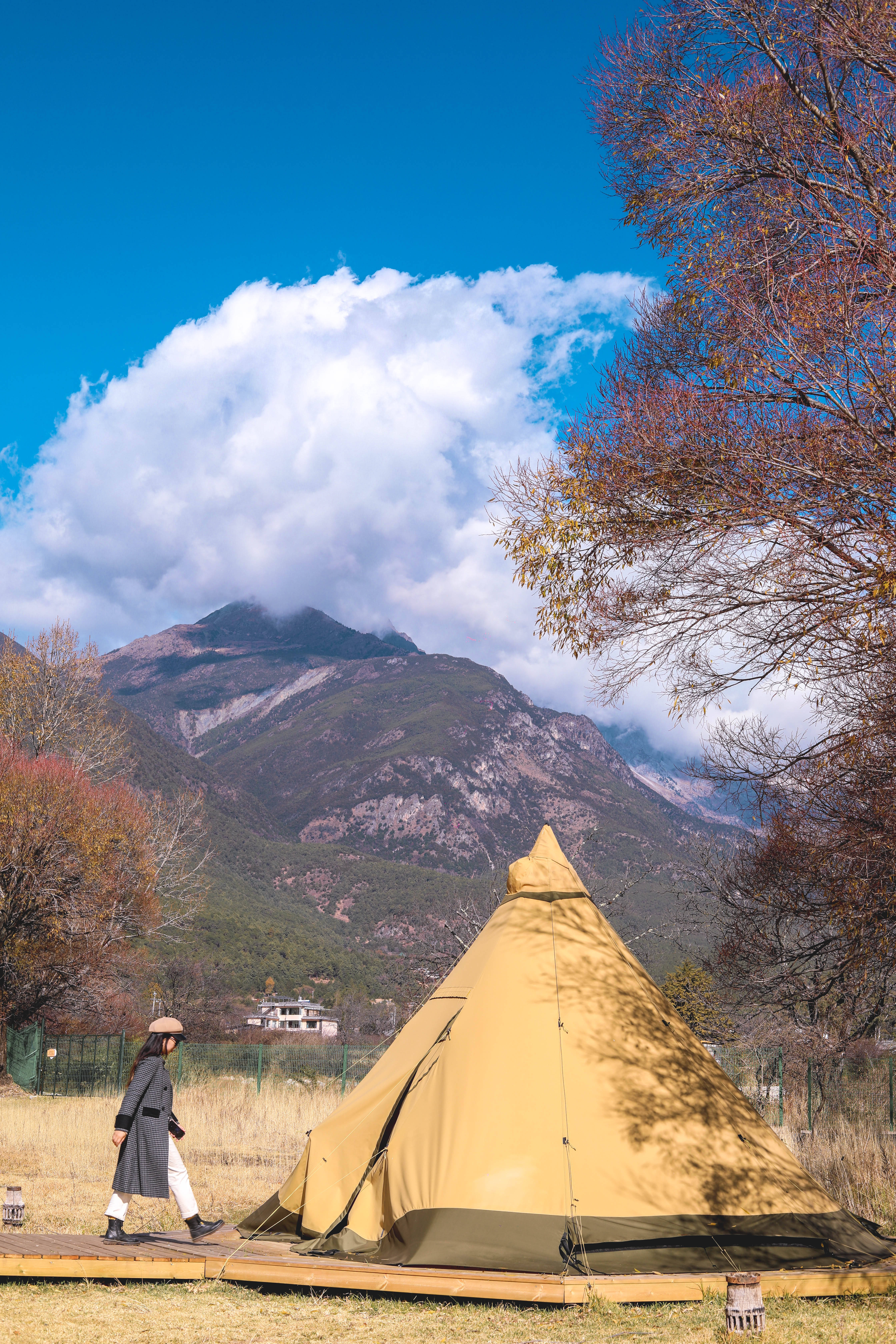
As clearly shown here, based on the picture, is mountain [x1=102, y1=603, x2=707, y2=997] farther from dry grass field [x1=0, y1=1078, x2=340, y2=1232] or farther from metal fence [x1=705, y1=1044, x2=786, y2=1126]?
dry grass field [x1=0, y1=1078, x2=340, y2=1232]

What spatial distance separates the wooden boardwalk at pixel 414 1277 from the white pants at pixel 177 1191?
1.68 feet

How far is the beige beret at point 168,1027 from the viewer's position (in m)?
8.50

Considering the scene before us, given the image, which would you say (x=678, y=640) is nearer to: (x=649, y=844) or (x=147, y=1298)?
(x=147, y=1298)

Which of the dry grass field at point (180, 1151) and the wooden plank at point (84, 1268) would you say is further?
the dry grass field at point (180, 1151)

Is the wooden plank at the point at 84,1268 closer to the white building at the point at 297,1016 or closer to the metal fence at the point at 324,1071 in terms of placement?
the metal fence at the point at 324,1071

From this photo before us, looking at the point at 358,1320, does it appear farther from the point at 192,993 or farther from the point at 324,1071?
the point at 192,993

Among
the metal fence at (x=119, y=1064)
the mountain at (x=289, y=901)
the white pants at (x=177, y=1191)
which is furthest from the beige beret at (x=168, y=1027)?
the mountain at (x=289, y=901)

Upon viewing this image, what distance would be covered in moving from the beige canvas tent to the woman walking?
1.02 metres

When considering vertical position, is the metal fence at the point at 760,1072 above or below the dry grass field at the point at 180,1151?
above

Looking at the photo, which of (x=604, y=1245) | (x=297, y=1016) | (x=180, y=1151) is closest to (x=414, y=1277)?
(x=604, y=1245)

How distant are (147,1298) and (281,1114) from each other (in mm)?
10536

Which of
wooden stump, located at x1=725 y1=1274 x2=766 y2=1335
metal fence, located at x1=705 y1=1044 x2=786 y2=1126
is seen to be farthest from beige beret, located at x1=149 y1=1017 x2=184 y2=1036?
metal fence, located at x1=705 y1=1044 x2=786 y2=1126

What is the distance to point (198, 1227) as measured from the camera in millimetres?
8336

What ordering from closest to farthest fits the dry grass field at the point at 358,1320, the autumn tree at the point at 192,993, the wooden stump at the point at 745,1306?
the wooden stump at the point at 745,1306 < the dry grass field at the point at 358,1320 < the autumn tree at the point at 192,993
